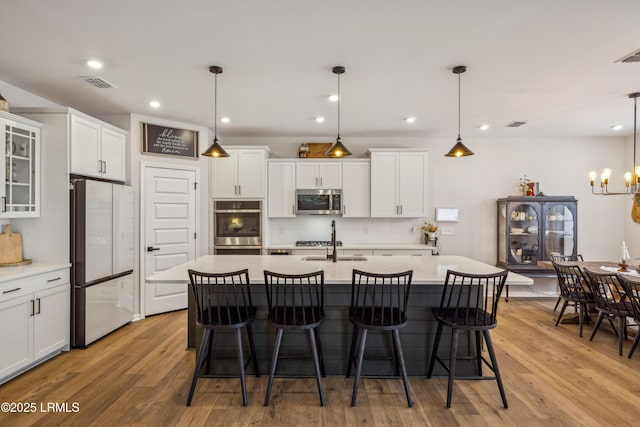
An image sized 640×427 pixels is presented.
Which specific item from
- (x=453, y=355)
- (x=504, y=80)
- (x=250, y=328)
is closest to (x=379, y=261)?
(x=453, y=355)

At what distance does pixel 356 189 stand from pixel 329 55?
2.84 meters

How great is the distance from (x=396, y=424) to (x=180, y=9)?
3.07 m

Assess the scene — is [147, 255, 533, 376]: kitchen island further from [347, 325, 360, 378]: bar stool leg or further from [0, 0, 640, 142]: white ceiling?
[0, 0, 640, 142]: white ceiling

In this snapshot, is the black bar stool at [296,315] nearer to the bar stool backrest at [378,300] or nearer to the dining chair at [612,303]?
the bar stool backrest at [378,300]

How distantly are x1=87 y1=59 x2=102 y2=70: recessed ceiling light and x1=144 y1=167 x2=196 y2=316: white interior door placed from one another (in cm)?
168

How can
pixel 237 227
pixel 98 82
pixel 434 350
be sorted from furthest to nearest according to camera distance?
pixel 237 227 < pixel 98 82 < pixel 434 350

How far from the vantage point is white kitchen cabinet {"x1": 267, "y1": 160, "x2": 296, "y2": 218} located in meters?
5.42

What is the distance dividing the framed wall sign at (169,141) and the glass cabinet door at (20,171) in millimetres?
1321

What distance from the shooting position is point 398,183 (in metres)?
5.41

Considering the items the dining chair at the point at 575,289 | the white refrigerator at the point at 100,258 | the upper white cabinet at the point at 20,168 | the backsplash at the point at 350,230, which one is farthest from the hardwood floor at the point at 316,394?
the backsplash at the point at 350,230

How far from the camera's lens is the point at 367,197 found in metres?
5.49

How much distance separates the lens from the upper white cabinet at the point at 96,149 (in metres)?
3.53

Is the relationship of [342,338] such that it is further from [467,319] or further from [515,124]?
[515,124]

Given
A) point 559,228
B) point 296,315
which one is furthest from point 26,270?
point 559,228
